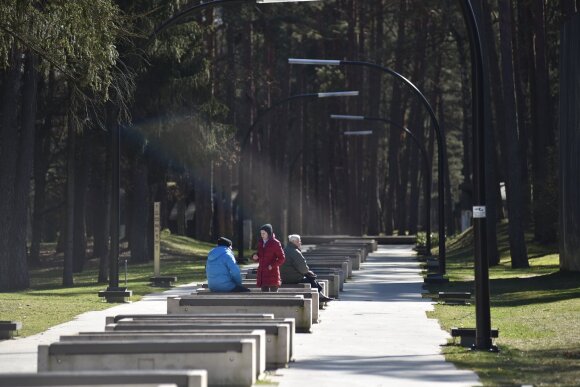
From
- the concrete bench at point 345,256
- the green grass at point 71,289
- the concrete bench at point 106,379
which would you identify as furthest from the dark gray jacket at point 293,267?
the concrete bench at point 345,256

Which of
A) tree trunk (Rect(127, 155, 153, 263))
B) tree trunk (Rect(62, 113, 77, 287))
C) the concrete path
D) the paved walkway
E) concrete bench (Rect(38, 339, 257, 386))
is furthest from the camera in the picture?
tree trunk (Rect(127, 155, 153, 263))

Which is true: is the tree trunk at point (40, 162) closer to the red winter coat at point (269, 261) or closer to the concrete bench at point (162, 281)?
the concrete bench at point (162, 281)

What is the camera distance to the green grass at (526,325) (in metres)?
→ 15.4

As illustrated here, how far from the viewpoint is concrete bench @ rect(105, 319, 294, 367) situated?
15291mm

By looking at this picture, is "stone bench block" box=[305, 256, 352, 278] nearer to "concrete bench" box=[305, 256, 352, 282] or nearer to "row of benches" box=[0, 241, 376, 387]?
"concrete bench" box=[305, 256, 352, 282]

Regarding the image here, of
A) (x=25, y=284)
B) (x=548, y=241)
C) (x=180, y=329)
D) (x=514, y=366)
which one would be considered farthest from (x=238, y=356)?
(x=548, y=241)

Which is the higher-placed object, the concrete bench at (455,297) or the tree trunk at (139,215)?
the tree trunk at (139,215)

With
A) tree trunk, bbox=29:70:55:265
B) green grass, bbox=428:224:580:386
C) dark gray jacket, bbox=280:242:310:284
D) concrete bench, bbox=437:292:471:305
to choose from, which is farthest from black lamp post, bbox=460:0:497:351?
tree trunk, bbox=29:70:55:265

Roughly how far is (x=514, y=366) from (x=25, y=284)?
72.0 ft

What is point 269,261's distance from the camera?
23.8 meters

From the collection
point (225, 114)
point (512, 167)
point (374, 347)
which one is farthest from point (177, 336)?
point (225, 114)

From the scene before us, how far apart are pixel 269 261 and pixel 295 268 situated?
293 cm

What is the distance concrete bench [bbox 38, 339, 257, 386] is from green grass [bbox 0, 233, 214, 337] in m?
7.28

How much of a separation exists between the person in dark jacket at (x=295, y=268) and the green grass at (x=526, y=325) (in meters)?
2.70
